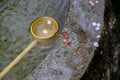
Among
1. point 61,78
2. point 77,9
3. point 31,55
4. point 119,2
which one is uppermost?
point 77,9

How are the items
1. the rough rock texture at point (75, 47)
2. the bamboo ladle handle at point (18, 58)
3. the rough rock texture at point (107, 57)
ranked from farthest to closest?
the bamboo ladle handle at point (18, 58)
the rough rock texture at point (107, 57)
the rough rock texture at point (75, 47)

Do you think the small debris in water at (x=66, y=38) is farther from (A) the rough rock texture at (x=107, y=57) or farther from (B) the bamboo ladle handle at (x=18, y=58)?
(B) the bamboo ladle handle at (x=18, y=58)

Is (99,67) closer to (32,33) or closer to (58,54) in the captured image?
(58,54)

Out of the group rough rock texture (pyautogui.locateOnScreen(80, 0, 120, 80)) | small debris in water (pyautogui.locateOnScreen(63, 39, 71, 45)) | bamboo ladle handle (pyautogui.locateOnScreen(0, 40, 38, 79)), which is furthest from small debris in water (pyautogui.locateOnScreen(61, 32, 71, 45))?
bamboo ladle handle (pyautogui.locateOnScreen(0, 40, 38, 79))

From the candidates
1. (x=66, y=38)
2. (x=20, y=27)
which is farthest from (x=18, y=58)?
(x=66, y=38)

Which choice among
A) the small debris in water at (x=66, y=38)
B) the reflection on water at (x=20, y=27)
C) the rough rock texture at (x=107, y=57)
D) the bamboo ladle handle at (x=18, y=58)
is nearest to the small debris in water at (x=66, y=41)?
the small debris in water at (x=66, y=38)

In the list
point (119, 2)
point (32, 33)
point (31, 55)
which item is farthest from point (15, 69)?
point (119, 2)
